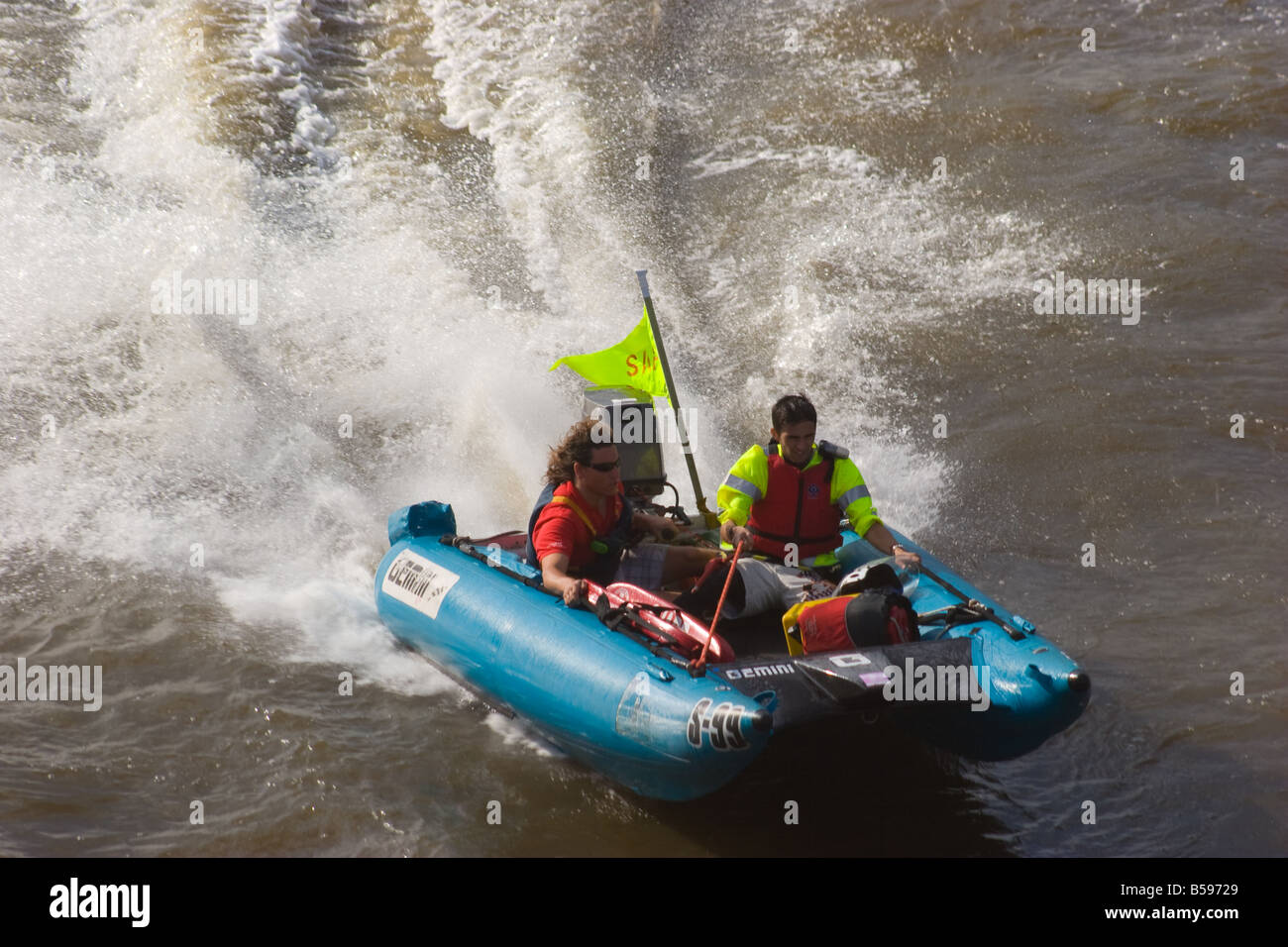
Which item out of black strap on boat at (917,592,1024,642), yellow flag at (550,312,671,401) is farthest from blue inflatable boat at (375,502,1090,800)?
yellow flag at (550,312,671,401)

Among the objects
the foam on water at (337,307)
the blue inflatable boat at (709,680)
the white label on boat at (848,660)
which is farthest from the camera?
the foam on water at (337,307)

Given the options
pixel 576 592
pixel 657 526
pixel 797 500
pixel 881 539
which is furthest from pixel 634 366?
pixel 576 592

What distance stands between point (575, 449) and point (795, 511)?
1102 millimetres

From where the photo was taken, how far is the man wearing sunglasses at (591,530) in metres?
5.39

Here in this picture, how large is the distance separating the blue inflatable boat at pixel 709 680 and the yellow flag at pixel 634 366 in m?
1.39

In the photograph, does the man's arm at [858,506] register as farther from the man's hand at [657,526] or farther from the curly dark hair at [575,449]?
the curly dark hair at [575,449]

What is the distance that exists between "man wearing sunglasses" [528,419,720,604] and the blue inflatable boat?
198 millimetres

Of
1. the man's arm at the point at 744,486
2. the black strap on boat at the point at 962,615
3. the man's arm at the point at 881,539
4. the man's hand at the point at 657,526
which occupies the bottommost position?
the black strap on boat at the point at 962,615

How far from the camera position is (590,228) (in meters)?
10.8

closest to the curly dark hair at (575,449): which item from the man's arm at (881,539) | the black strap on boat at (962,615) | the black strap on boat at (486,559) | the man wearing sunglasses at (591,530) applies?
the man wearing sunglasses at (591,530)

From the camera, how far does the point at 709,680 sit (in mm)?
4504

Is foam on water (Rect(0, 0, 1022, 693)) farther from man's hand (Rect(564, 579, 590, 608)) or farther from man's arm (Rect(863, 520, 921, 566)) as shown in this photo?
man's arm (Rect(863, 520, 921, 566))

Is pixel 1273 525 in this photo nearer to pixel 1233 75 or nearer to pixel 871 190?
pixel 871 190

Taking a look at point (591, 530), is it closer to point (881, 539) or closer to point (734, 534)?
point (734, 534)
